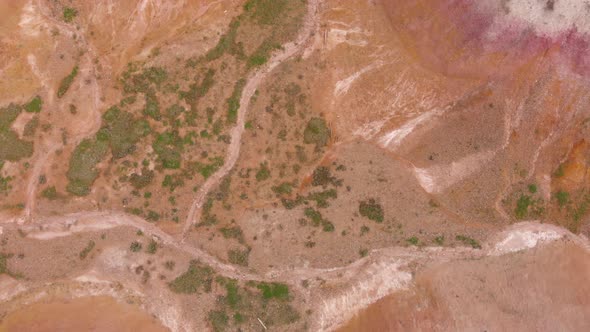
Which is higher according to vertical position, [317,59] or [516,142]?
[317,59]

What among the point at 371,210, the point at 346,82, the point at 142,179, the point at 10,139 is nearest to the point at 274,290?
the point at 371,210

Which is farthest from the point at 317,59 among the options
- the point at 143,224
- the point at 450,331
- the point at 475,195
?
the point at 450,331

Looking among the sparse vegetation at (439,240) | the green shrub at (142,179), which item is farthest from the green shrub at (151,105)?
the sparse vegetation at (439,240)

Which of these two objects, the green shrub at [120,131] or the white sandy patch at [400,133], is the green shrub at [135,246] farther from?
the white sandy patch at [400,133]

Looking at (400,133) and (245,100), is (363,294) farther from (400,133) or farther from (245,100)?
(245,100)

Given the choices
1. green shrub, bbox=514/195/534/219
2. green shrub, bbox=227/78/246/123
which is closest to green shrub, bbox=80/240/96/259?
green shrub, bbox=227/78/246/123

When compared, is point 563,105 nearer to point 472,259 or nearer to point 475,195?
point 475,195
